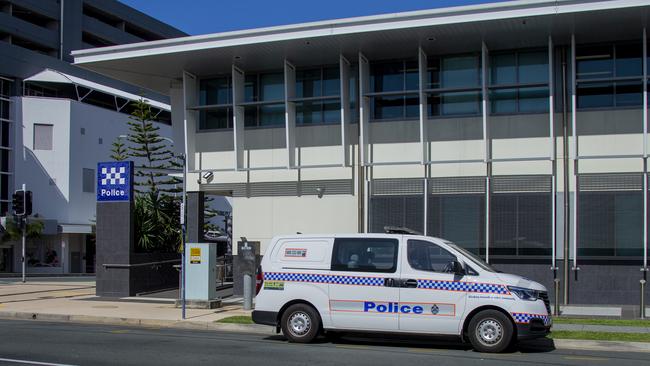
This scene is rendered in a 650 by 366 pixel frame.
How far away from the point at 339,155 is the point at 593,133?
24.7 ft

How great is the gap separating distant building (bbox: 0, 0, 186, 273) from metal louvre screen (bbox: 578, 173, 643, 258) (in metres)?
40.3

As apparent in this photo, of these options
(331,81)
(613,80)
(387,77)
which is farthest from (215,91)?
(613,80)

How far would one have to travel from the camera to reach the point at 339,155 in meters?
22.3

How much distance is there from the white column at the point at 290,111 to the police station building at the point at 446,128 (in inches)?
2.7

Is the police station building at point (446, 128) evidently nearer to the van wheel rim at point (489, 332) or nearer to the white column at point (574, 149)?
the white column at point (574, 149)

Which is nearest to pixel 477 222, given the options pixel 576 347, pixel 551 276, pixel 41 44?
pixel 551 276

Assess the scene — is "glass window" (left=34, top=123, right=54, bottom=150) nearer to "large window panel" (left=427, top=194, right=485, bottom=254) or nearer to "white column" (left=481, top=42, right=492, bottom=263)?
"large window panel" (left=427, top=194, right=485, bottom=254)

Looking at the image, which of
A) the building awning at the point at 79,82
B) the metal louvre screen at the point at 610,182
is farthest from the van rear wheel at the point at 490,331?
the building awning at the point at 79,82

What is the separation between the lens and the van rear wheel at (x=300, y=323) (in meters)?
13.0

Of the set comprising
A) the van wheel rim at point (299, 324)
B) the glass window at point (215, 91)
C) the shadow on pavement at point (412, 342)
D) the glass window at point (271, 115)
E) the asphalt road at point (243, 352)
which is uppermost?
the glass window at point (215, 91)

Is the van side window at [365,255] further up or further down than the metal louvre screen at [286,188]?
further down

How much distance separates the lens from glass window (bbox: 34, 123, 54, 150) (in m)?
51.8

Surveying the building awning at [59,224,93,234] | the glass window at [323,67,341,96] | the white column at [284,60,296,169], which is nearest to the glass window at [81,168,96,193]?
the building awning at [59,224,93,234]

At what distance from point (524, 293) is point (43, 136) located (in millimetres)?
46933
